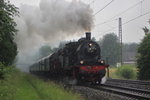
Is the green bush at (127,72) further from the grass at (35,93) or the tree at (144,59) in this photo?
the grass at (35,93)

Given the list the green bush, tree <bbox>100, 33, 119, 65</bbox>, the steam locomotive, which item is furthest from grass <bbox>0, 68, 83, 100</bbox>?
tree <bbox>100, 33, 119, 65</bbox>

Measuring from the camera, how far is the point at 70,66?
23.1m

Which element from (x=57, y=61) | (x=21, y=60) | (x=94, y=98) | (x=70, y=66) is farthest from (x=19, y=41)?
(x=21, y=60)

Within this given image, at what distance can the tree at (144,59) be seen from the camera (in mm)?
33531

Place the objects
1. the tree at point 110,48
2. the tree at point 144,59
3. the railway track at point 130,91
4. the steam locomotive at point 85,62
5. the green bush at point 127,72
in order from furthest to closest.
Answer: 1. the tree at point 110,48
2. the green bush at point 127,72
3. the tree at point 144,59
4. the steam locomotive at point 85,62
5. the railway track at point 130,91

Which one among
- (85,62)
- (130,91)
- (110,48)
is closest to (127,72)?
(85,62)

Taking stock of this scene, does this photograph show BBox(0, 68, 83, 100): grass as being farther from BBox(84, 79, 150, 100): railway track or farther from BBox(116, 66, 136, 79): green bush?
BBox(116, 66, 136, 79): green bush

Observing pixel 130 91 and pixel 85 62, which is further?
pixel 85 62

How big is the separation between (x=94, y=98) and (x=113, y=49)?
115840 millimetres

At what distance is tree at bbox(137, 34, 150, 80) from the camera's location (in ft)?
110

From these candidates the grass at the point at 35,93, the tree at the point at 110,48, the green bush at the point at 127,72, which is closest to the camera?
the grass at the point at 35,93

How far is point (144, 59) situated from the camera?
34.0 meters

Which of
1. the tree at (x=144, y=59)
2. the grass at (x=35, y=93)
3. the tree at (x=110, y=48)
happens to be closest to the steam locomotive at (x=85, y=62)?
the grass at (x=35, y=93)

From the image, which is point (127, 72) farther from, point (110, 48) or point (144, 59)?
point (110, 48)
